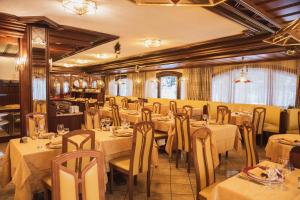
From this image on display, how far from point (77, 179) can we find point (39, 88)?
3.47m

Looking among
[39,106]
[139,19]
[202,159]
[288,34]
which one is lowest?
[202,159]

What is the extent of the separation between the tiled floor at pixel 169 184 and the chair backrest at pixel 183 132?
1.41ft

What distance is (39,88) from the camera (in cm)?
433

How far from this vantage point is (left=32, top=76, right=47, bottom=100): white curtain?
428 cm

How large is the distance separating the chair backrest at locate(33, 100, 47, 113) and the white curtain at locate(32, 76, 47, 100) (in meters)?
0.08

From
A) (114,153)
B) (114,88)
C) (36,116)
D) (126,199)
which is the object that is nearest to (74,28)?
(36,116)

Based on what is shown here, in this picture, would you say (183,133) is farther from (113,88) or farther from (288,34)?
(113,88)

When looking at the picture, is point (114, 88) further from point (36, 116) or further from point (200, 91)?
point (36, 116)

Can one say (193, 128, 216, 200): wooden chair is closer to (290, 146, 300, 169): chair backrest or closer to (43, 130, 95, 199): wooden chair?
(290, 146, 300, 169): chair backrest

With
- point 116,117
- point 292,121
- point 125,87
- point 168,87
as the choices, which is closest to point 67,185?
point 116,117

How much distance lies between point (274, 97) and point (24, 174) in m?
7.77

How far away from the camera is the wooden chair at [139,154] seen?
2729 mm

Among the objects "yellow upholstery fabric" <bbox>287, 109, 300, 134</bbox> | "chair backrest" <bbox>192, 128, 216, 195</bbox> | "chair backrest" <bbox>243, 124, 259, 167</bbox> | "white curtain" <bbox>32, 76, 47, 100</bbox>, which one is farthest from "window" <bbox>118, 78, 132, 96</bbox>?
"chair backrest" <bbox>192, 128, 216, 195</bbox>

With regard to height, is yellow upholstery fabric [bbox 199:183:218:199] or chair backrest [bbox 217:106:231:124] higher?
chair backrest [bbox 217:106:231:124]
